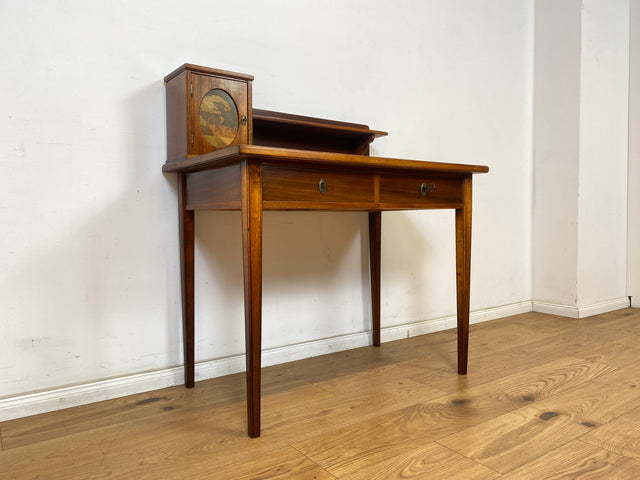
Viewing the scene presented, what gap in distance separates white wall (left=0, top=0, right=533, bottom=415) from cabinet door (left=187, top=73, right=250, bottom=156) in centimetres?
21

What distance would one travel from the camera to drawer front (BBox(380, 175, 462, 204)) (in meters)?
1.59

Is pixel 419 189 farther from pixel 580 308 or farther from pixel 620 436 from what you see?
pixel 580 308

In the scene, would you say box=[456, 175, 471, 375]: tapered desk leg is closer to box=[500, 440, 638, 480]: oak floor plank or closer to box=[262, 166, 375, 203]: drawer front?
box=[262, 166, 375, 203]: drawer front

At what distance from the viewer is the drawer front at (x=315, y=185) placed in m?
1.35

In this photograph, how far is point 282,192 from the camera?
4.47 feet

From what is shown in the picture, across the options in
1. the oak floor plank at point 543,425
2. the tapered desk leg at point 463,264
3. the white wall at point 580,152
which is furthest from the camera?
the white wall at point 580,152

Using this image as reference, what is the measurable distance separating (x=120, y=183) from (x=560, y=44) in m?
2.60

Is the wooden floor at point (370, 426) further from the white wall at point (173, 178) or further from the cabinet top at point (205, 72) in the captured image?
the cabinet top at point (205, 72)

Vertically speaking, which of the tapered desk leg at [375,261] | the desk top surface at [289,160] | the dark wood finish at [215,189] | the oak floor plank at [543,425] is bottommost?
the oak floor plank at [543,425]

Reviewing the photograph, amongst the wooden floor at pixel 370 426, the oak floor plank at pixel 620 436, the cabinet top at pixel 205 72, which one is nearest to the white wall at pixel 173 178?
the cabinet top at pixel 205 72

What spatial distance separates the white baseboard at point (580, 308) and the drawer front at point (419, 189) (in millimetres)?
1536

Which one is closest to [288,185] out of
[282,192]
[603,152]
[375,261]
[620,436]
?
[282,192]

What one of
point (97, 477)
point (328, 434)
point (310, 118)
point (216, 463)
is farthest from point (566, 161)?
point (97, 477)

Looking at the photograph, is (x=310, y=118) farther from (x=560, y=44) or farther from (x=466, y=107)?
(x=560, y=44)
